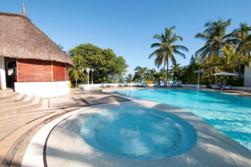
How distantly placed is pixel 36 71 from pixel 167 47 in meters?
17.7

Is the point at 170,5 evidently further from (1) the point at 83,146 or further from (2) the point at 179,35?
(1) the point at 83,146

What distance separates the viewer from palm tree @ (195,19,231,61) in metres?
19.7

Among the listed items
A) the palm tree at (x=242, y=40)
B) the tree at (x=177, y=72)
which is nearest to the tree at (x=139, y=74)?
the tree at (x=177, y=72)

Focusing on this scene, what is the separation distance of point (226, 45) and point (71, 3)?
20.6m

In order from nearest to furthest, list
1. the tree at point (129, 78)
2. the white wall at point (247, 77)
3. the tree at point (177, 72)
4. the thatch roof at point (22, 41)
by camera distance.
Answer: the thatch roof at point (22, 41) → the white wall at point (247, 77) → the tree at point (177, 72) → the tree at point (129, 78)

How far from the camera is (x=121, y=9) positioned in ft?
53.1

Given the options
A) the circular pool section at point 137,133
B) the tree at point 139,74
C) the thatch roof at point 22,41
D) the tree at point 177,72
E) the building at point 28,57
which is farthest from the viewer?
the tree at point 139,74

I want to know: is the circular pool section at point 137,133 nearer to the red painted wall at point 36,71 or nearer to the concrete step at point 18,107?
the concrete step at point 18,107

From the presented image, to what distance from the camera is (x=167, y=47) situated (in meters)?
21.2

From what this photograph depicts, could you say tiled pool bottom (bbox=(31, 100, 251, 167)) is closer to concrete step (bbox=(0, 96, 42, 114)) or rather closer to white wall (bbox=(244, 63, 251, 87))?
concrete step (bbox=(0, 96, 42, 114))

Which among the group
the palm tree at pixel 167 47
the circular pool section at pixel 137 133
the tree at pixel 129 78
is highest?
the palm tree at pixel 167 47

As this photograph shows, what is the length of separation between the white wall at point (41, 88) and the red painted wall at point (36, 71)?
275 millimetres

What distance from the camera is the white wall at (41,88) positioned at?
8923 millimetres

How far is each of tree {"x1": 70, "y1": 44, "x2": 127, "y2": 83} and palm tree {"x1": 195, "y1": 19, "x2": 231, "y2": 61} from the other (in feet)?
48.1
